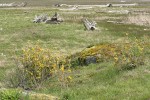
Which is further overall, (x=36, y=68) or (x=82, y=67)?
(x=82, y=67)

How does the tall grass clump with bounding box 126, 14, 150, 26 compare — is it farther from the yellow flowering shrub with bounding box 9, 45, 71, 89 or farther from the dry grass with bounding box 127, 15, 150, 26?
the yellow flowering shrub with bounding box 9, 45, 71, 89

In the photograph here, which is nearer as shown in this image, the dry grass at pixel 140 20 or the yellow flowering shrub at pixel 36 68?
the yellow flowering shrub at pixel 36 68

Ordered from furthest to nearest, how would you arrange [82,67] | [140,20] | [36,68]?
1. [140,20]
2. [82,67]
3. [36,68]

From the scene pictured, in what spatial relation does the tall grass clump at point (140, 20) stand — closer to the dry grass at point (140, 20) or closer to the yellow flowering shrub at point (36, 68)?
the dry grass at point (140, 20)

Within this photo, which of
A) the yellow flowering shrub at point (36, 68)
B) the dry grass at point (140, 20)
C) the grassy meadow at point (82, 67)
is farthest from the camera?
the dry grass at point (140, 20)

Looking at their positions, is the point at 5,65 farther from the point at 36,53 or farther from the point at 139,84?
the point at 139,84

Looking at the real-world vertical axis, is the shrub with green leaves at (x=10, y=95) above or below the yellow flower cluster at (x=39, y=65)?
above

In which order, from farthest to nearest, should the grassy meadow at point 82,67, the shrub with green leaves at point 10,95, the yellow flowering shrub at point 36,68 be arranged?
the yellow flowering shrub at point 36,68 → the grassy meadow at point 82,67 → the shrub with green leaves at point 10,95

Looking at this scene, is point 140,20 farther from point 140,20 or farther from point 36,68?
point 36,68

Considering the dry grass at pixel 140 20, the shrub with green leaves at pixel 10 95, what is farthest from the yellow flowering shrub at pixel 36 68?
the dry grass at pixel 140 20

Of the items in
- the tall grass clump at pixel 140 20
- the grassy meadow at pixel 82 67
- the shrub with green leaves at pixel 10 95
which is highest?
the shrub with green leaves at pixel 10 95

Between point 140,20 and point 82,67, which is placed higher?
point 82,67

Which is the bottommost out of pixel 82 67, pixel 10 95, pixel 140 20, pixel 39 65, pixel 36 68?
pixel 140 20

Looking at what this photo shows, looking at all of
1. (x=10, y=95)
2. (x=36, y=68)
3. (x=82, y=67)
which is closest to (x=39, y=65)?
(x=36, y=68)
